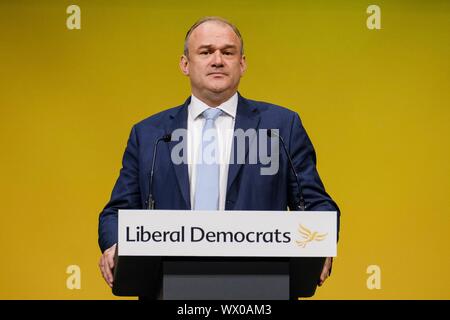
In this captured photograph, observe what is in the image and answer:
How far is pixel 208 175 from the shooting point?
3.89 meters

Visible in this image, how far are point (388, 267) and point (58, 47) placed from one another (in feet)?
6.27

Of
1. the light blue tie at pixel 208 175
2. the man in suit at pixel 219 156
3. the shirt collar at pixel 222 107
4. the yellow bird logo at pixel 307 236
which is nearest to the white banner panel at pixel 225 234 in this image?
the yellow bird logo at pixel 307 236

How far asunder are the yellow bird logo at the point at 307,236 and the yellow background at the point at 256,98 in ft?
6.97

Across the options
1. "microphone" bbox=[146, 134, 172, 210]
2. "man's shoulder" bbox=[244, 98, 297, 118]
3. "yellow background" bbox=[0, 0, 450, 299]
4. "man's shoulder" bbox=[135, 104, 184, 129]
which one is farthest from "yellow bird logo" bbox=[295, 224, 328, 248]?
"yellow background" bbox=[0, 0, 450, 299]

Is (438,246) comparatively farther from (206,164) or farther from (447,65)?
(206,164)

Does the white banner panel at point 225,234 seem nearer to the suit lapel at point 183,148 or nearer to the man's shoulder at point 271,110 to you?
the suit lapel at point 183,148

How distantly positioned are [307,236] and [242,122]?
997 mm

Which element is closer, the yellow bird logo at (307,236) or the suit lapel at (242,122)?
the yellow bird logo at (307,236)

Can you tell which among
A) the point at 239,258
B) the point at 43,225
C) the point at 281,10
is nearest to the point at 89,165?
the point at 43,225

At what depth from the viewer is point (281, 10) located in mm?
5281

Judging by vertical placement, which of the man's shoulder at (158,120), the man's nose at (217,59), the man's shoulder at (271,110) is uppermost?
the man's nose at (217,59)

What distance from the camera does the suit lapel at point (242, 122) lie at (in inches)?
153

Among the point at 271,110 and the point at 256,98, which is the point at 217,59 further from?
the point at 256,98

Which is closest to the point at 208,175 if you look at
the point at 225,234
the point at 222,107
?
the point at 222,107
